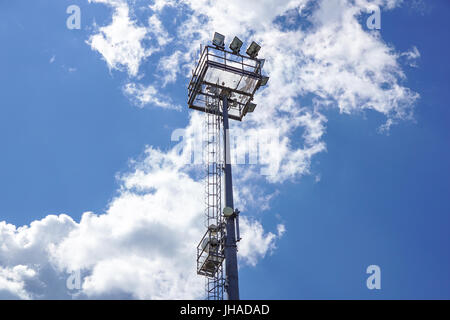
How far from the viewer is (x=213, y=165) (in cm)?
4322

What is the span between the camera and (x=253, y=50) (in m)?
47.2

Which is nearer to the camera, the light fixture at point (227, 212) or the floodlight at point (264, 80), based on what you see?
the light fixture at point (227, 212)

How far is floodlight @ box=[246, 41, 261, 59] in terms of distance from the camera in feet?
Answer: 155

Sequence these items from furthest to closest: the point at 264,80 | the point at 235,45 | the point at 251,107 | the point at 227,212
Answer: the point at 251,107, the point at 264,80, the point at 235,45, the point at 227,212

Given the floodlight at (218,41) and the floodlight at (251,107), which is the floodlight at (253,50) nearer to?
the floodlight at (218,41)

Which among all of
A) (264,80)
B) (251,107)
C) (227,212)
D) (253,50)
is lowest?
(227,212)

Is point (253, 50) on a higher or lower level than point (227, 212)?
higher

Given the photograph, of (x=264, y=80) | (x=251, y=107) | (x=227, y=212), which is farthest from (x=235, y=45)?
(x=227, y=212)

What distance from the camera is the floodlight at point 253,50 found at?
4716 cm

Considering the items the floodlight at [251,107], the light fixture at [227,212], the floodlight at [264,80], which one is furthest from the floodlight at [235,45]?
the light fixture at [227,212]

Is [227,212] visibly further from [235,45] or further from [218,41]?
[218,41]
